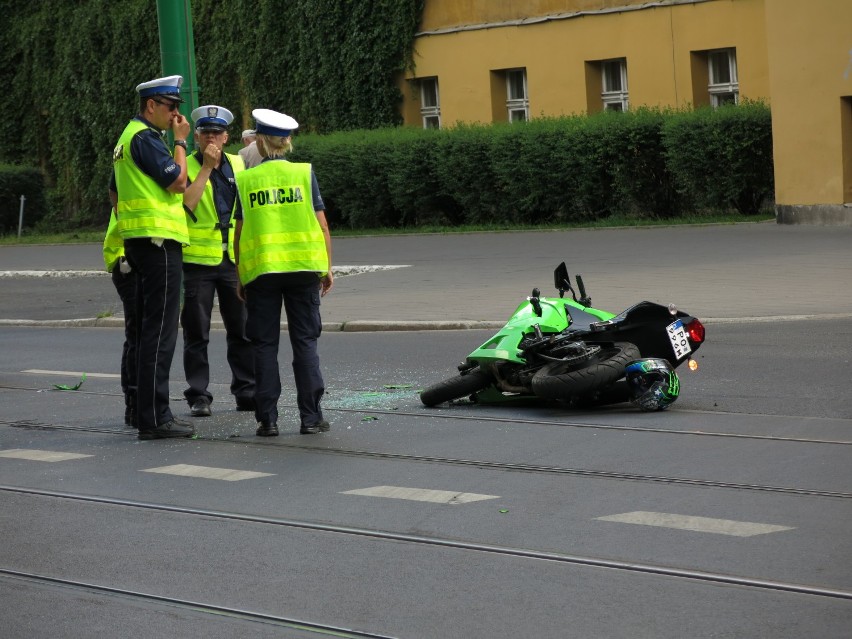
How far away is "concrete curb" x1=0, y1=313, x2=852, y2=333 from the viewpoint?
14.1m

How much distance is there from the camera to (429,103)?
115 ft

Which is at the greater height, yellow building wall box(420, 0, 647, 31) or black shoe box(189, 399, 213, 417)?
yellow building wall box(420, 0, 647, 31)

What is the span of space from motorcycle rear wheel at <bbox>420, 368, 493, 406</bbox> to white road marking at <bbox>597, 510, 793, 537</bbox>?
3322 mm

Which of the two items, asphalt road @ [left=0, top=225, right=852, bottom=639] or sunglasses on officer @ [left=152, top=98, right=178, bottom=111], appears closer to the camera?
asphalt road @ [left=0, top=225, right=852, bottom=639]

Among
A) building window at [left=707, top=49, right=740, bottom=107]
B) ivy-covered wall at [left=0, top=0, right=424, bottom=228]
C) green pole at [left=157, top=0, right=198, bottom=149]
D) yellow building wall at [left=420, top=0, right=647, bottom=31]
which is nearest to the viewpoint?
green pole at [left=157, top=0, right=198, bottom=149]

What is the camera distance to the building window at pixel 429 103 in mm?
34719

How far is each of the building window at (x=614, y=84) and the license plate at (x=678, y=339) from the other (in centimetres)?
2134

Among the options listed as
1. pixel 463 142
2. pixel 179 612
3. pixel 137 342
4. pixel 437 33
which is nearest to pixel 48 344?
pixel 137 342

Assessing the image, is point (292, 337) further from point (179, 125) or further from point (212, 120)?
point (212, 120)

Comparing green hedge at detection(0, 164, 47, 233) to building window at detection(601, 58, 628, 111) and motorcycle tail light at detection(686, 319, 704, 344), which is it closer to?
building window at detection(601, 58, 628, 111)

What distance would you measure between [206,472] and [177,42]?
8.81 metres

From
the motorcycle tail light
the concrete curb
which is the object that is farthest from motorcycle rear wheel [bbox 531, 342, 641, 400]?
the concrete curb

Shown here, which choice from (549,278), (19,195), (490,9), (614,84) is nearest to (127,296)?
(549,278)

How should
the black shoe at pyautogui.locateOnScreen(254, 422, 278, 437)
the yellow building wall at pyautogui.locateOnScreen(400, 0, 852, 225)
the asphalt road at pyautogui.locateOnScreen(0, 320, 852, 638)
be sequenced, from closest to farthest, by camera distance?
the asphalt road at pyautogui.locateOnScreen(0, 320, 852, 638) → the black shoe at pyautogui.locateOnScreen(254, 422, 278, 437) → the yellow building wall at pyautogui.locateOnScreen(400, 0, 852, 225)
